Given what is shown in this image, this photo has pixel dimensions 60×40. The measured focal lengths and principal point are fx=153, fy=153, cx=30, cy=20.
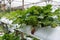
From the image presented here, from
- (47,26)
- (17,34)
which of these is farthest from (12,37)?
(47,26)

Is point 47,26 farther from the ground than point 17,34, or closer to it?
farther from the ground

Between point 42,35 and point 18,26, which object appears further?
point 18,26

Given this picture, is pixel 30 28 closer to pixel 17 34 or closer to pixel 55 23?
pixel 55 23

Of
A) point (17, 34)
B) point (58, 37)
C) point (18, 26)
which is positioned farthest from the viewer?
point (17, 34)

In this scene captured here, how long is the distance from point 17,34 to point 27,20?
289mm

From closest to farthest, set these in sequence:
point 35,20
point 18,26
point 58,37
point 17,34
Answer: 1. point 58,37
2. point 35,20
3. point 18,26
4. point 17,34

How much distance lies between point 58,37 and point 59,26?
0.10 metres

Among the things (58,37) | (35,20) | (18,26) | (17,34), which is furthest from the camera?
(17,34)

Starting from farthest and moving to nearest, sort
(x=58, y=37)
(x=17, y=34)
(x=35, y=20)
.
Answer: (x=17, y=34), (x=35, y=20), (x=58, y=37)

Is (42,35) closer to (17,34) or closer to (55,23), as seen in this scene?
(55,23)

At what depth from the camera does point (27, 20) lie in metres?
0.91

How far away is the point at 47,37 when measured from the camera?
798 mm

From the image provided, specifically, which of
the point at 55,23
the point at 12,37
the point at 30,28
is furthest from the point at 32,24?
the point at 12,37

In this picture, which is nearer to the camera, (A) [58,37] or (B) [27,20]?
(A) [58,37]
